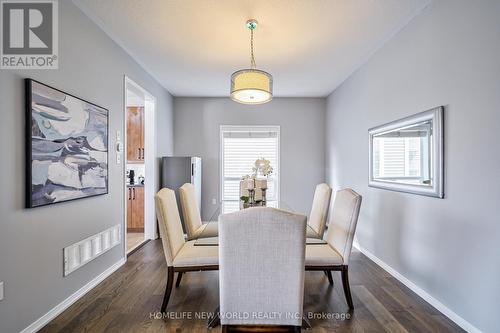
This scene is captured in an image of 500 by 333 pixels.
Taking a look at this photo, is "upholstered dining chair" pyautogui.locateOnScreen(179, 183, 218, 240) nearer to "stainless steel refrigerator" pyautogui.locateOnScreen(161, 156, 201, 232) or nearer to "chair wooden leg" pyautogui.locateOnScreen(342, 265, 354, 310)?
"chair wooden leg" pyautogui.locateOnScreen(342, 265, 354, 310)

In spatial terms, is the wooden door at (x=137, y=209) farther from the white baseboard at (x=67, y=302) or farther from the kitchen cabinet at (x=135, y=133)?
the white baseboard at (x=67, y=302)

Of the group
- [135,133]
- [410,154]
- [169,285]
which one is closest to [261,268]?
[169,285]

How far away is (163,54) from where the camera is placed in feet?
10.6

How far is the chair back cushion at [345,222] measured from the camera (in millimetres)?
2012

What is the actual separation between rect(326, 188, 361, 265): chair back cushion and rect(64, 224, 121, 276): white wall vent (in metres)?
2.31

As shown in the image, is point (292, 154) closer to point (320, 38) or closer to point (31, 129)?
point (320, 38)

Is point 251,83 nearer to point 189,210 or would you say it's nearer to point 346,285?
point 189,210

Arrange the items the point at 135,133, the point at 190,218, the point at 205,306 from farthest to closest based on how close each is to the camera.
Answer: the point at 135,133, the point at 190,218, the point at 205,306

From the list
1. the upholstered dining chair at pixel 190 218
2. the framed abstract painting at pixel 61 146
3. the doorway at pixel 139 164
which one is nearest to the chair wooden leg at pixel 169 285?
the upholstered dining chair at pixel 190 218

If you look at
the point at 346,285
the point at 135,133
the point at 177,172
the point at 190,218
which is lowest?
the point at 346,285

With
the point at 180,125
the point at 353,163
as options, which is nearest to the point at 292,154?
the point at 353,163

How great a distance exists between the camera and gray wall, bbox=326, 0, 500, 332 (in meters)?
1.67

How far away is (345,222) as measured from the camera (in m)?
2.09

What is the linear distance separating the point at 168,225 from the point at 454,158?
2341mm
